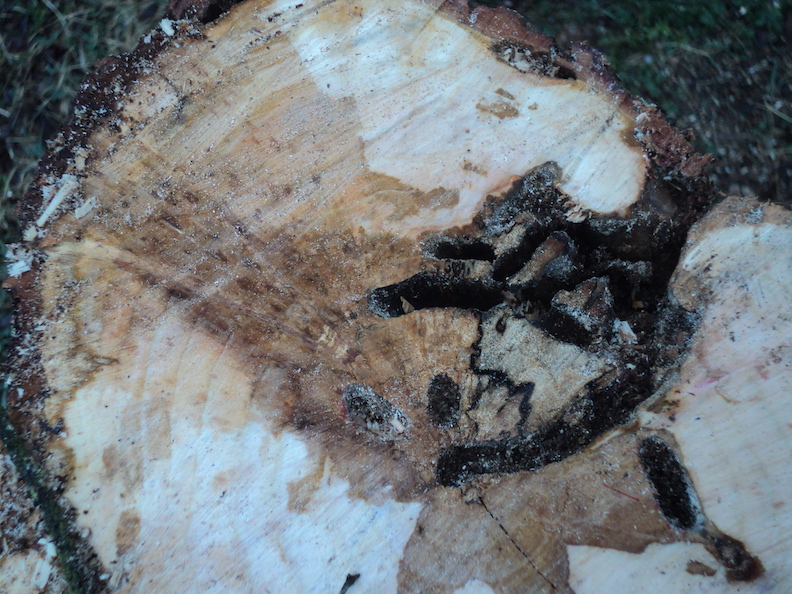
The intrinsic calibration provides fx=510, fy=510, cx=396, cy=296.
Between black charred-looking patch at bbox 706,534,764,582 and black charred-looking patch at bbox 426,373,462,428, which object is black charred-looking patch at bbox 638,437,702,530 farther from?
black charred-looking patch at bbox 426,373,462,428

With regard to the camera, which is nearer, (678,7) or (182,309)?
(182,309)

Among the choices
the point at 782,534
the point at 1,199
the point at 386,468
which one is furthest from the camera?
the point at 1,199

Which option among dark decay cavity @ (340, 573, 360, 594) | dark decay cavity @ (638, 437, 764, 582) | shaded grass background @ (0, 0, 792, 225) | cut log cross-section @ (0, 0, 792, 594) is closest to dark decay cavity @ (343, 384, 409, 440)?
cut log cross-section @ (0, 0, 792, 594)

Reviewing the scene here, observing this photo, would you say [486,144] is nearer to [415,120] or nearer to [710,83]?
[415,120]

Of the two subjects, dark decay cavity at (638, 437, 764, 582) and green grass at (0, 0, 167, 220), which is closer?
dark decay cavity at (638, 437, 764, 582)

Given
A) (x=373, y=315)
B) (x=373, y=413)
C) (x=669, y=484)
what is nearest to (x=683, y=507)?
(x=669, y=484)

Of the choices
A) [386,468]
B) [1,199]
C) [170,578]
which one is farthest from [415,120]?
[1,199]
